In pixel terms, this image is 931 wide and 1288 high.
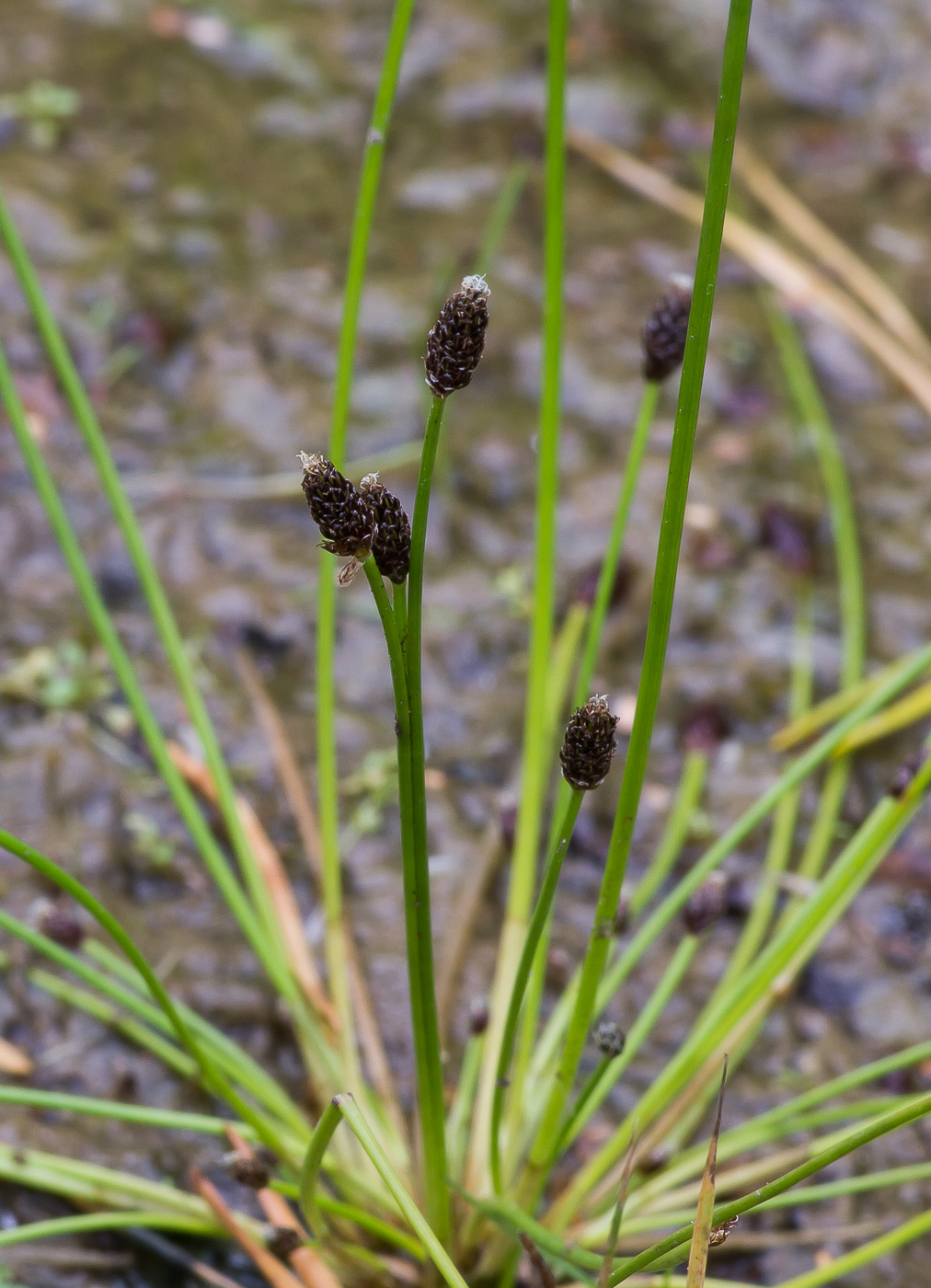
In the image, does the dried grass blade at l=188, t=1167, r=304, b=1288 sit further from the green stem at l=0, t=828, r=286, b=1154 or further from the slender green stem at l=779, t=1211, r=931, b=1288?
the slender green stem at l=779, t=1211, r=931, b=1288

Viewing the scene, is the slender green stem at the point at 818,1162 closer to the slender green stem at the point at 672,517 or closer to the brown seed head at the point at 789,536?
the slender green stem at the point at 672,517

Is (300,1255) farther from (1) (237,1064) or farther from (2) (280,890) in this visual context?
(2) (280,890)

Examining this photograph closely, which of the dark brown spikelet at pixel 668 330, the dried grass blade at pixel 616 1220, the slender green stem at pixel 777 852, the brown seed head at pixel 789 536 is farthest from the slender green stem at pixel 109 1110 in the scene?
the brown seed head at pixel 789 536

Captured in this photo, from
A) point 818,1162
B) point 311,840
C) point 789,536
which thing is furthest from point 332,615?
point 789,536

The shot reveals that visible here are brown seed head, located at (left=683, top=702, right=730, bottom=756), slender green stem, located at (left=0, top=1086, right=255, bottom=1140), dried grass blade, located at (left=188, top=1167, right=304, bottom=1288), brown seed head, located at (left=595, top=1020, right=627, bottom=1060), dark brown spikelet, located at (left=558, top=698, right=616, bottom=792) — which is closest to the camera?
dark brown spikelet, located at (left=558, top=698, right=616, bottom=792)

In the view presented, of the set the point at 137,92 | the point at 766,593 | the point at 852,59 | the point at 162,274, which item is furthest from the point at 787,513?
the point at 137,92

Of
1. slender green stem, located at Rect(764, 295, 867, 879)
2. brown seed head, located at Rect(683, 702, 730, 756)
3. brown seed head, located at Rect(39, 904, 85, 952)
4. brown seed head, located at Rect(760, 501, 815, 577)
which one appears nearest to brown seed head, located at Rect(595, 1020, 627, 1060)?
brown seed head, located at Rect(39, 904, 85, 952)
